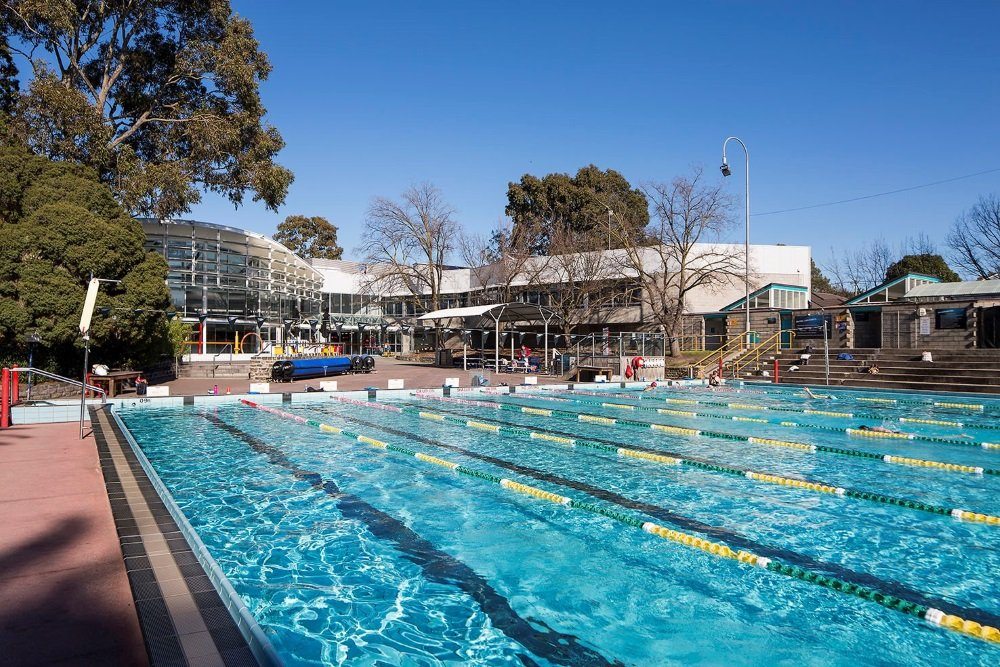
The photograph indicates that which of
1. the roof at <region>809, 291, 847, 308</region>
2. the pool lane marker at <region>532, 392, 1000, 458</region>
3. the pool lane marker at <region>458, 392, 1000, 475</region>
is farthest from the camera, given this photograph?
the roof at <region>809, 291, 847, 308</region>

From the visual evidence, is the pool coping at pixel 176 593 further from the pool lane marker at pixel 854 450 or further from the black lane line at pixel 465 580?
the pool lane marker at pixel 854 450

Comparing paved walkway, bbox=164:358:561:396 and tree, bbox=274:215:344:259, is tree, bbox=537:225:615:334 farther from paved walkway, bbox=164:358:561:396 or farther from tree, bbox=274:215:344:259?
tree, bbox=274:215:344:259

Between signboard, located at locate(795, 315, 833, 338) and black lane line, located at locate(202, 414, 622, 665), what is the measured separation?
25284mm

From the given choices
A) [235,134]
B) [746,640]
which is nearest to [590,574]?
[746,640]

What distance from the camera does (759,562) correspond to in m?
5.32

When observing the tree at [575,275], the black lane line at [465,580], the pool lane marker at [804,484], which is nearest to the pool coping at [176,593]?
the black lane line at [465,580]

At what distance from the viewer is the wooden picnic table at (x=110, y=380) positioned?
643 inches

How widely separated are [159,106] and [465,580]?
2586 cm

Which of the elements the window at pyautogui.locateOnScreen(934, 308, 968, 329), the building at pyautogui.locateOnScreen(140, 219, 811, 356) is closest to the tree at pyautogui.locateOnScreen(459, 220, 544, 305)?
the building at pyautogui.locateOnScreen(140, 219, 811, 356)

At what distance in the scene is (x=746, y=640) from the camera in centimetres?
421

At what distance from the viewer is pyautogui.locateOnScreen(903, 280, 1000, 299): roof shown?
85.7ft

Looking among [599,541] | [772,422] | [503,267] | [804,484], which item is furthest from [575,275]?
[599,541]

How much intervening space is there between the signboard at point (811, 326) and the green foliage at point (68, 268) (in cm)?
2570

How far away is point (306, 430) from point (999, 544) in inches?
436
